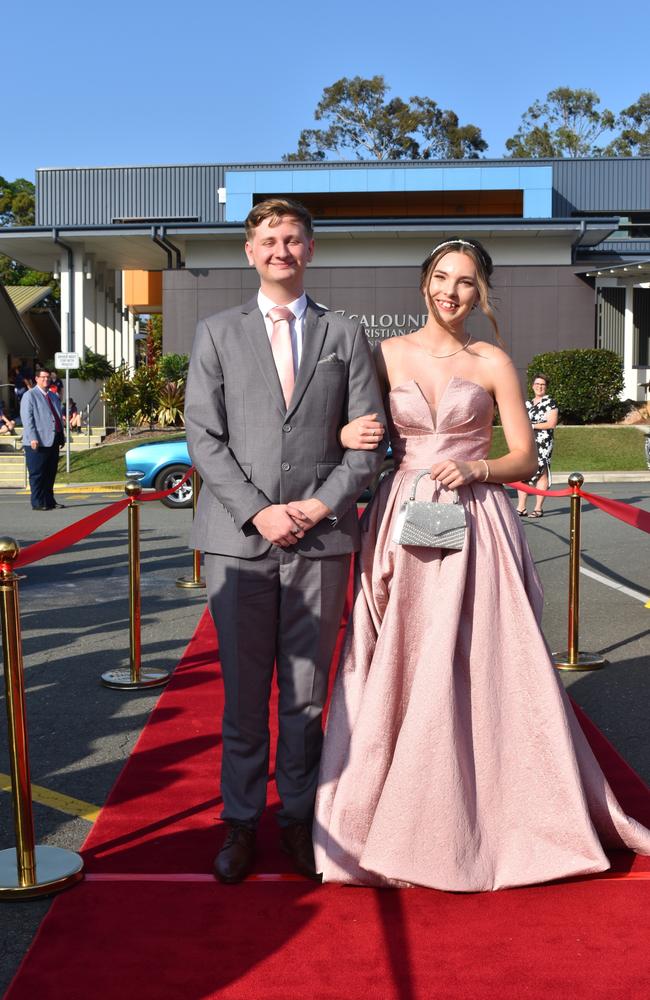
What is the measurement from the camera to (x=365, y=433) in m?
3.62

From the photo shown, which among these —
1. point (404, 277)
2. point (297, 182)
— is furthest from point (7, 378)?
point (404, 277)

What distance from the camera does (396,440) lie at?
3.91 metres

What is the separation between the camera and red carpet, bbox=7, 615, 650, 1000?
9.79 feet

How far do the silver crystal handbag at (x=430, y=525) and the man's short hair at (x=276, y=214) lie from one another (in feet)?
3.31

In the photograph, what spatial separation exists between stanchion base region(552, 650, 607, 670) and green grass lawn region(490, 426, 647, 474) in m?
16.1

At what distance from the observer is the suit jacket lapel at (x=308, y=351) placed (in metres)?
3.68

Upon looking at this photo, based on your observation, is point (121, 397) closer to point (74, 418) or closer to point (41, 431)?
point (74, 418)

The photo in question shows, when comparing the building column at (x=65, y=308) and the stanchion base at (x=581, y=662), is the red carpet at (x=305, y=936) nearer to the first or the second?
the stanchion base at (x=581, y=662)

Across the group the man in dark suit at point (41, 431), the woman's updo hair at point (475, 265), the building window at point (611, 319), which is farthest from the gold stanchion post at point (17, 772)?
the building window at point (611, 319)

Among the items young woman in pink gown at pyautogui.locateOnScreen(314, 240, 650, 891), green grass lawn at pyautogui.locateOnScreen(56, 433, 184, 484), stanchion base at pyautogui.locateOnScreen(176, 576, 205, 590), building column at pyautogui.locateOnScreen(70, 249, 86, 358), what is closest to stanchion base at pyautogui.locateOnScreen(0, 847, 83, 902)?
young woman in pink gown at pyautogui.locateOnScreen(314, 240, 650, 891)

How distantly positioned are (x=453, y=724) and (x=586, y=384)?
84.4 feet

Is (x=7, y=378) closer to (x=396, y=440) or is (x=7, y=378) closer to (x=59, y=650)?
(x=59, y=650)

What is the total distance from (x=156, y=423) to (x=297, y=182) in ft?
37.6

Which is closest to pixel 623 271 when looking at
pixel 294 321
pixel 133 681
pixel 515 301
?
pixel 515 301
